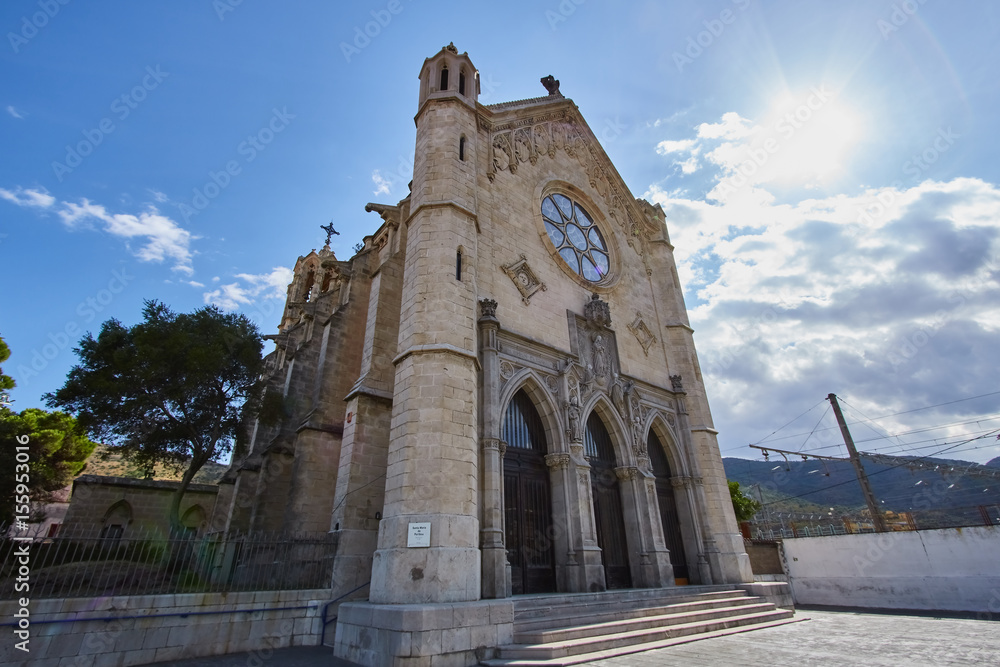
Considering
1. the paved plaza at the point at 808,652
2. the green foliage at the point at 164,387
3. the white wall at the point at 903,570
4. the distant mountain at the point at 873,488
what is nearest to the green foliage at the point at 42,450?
the green foliage at the point at 164,387

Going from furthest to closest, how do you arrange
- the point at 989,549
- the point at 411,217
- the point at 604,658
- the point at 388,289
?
the point at 989,549
the point at 388,289
the point at 411,217
the point at 604,658

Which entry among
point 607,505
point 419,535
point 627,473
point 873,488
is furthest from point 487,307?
point 873,488

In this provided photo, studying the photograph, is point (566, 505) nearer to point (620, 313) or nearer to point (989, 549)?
point (620, 313)

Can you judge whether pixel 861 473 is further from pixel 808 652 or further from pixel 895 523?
pixel 808 652

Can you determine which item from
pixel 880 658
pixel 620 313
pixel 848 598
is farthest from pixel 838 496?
pixel 880 658

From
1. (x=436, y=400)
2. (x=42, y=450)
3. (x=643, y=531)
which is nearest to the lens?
(x=436, y=400)

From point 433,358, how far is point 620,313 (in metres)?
8.88

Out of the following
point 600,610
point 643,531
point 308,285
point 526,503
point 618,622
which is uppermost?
point 308,285

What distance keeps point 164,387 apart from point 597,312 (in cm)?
1286

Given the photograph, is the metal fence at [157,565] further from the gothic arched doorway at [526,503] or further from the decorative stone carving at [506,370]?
the decorative stone carving at [506,370]

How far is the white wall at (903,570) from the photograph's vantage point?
14195 mm

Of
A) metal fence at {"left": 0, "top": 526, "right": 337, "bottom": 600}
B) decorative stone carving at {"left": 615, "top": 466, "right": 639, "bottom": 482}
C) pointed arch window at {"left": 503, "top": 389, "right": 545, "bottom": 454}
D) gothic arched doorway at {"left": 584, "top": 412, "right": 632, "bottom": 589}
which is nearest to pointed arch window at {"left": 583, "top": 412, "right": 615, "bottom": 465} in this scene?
gothic arched doorway at {"left": 584, "top": 412, "right": 632, "bottom": 589}

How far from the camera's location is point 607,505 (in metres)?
12.6

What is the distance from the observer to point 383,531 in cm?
796
